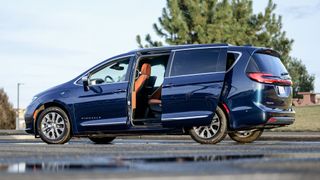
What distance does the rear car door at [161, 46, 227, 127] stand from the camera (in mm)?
10055

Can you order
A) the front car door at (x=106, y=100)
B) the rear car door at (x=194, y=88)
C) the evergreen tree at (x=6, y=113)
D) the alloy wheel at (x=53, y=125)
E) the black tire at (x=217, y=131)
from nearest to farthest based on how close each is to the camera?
the rear car door at (x=194, y=88) → the black tire at (x=217, y=131) → the front car door at (x=106, y=100) → the alloy wheel at (x=53, y=125) → the evergreen tree at (x=6, y=113)

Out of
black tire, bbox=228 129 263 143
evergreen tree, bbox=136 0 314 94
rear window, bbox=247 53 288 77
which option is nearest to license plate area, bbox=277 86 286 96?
rear window, bbox=247 53 288 77

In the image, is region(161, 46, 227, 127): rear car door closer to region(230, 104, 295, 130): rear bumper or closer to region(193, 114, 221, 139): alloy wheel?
region(193, 114, 221, 139): alloy wheel

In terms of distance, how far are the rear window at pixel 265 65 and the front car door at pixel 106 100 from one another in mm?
2251

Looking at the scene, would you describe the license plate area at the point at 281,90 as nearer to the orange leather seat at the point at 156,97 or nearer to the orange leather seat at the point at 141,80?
the orange leather seat at the point at 156,97

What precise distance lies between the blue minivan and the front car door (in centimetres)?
2

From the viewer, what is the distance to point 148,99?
1119cm

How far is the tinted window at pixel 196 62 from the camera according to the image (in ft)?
33.6

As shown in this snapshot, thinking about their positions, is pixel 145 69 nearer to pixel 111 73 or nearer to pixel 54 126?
pixel 111 73

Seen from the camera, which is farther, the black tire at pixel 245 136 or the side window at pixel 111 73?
the black tire at pixel 245 136

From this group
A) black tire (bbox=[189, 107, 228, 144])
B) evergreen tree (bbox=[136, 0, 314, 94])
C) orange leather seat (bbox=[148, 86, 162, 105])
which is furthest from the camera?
evergreen tree (bbox=[136, 0, 314, 94])

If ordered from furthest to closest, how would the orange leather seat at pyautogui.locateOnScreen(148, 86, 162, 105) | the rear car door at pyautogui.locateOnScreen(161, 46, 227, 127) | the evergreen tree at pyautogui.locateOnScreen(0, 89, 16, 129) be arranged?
the evergreen tree at pyautogui.locateOnScreen(0, 89, 16, 129) < the orange leather seat at pyautogui.locateOnScreen(148, 86, 162, 105) < the rear car door at pyautogui.locateOnScreen(161, 46, 227, 127)

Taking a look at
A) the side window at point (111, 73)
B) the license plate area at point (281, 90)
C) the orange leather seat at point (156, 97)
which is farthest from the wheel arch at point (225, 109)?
the side window at point (111, 73)

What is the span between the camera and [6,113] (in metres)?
72.9
